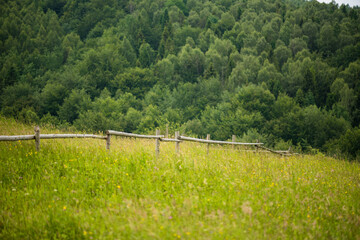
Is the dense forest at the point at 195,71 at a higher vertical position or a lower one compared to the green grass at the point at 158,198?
higher

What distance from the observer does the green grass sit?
446cm

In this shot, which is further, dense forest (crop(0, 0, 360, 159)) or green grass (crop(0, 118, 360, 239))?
dense forest (crop(0, 0, 360, 159))

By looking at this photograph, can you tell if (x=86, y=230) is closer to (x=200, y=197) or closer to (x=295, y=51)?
(x=200, y=197)

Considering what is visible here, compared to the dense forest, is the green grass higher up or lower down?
lower down

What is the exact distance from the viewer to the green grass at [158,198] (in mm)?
4457

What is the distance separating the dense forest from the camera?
162 feet

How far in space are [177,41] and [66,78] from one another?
149 ft

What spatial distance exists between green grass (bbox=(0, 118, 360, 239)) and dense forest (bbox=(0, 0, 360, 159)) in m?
21.4

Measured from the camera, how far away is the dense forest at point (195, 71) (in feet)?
162

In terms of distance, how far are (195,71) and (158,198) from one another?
7576cm

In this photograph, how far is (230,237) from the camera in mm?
4109

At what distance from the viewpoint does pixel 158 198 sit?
18.3 feet

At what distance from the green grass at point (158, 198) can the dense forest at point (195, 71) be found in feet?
70.3

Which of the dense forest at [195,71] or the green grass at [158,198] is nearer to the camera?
the green grass at [158,198]
